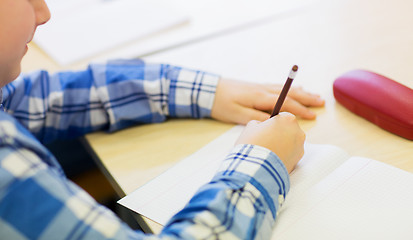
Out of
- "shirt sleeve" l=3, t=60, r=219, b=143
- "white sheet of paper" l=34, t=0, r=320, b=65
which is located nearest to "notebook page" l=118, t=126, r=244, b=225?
"shirt sleeve" l=3, t=60, r=219, b=143

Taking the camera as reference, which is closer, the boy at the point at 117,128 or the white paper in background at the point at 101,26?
the boy at the point at 117,128

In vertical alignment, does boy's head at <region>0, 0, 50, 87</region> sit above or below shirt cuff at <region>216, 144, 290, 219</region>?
above

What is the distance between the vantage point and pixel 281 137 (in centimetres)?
53

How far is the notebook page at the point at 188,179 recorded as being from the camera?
504mm

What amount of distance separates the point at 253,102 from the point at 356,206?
26cm

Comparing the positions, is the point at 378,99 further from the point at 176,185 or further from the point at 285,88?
the point at 176,185

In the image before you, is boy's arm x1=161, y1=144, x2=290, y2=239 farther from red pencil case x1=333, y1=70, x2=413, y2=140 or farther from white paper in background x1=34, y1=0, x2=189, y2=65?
white paper in background x1=34, y1=0, x2=189, y2=65

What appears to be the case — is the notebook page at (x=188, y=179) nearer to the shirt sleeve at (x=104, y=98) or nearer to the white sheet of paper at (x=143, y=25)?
the shirt sleeve at (x=104, y=98)

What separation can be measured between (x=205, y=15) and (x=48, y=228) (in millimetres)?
755

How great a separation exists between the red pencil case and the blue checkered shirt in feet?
0.58

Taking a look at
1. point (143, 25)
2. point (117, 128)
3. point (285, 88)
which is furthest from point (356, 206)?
point (143, 25)

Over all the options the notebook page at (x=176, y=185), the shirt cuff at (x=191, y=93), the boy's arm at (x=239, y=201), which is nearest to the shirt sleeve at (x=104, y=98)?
the shirt cuff at (x=191, y=93)

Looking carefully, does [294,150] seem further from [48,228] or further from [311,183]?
[48,228]

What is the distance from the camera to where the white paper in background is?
942 mm
